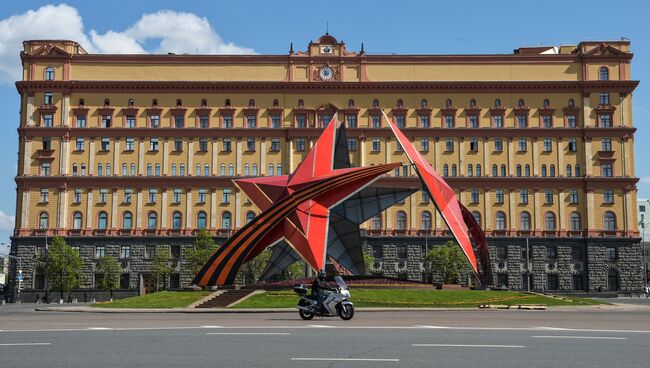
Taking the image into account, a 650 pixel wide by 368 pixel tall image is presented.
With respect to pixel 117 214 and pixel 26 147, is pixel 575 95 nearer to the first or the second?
pixel 117 214

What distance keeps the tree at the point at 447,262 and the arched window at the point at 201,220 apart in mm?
25454

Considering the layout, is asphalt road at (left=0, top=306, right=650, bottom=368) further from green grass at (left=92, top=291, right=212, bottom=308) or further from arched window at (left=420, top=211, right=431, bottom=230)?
arched window at (left=420, top=211, right=431, bottom=230)

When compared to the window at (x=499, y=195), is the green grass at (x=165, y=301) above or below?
below

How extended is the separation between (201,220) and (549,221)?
129ft

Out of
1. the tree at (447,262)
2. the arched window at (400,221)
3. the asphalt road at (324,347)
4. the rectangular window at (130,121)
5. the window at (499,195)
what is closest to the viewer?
the asphalt road at (324,347)

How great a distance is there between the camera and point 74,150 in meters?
94.9

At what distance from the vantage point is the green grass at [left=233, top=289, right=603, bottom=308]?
4234cm

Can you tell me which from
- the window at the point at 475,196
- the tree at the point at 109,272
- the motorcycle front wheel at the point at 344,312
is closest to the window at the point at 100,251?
the tree at the point at 109,272

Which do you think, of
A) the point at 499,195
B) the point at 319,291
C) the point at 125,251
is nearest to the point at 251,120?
the point at 125,251

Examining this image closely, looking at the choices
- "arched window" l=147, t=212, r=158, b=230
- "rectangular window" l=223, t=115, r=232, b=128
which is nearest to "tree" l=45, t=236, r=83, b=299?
"arched window" l=147, t=212, r=158, b=230

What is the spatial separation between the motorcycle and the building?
6596 centimetres

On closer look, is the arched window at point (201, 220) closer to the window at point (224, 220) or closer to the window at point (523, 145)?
the window at point (224, 220)

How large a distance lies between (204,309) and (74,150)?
60753 mm

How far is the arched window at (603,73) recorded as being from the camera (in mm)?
95062
